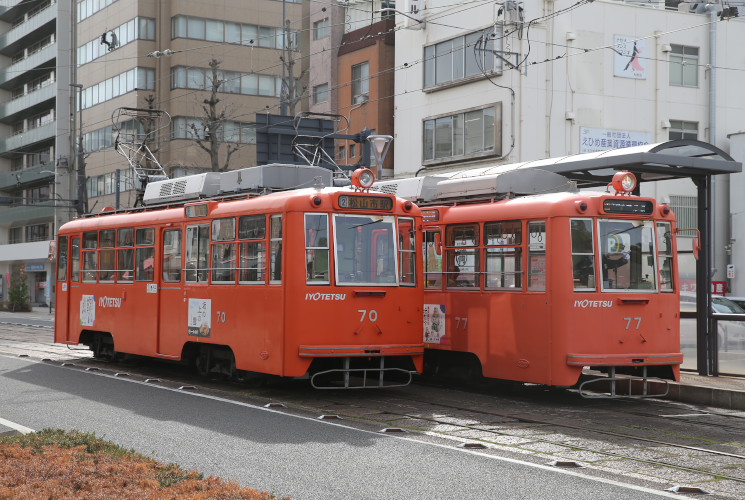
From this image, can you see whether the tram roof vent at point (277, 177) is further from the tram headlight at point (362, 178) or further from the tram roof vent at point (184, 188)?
the tram headlight at point (362, 178)

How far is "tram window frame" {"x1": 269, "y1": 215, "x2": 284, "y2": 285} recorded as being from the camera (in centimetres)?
1357

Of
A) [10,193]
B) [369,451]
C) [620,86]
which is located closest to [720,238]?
[620,86]

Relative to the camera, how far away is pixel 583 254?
13.2 metres

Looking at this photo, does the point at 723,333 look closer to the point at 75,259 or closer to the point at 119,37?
the point at 75,259

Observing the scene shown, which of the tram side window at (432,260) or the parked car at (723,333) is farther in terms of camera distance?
the tram side window at (432,260)

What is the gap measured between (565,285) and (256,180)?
16.5 ft

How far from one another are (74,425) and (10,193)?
6840 centimetres

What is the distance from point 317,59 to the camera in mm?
47875

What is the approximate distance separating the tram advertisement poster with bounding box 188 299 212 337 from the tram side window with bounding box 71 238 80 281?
5259mm

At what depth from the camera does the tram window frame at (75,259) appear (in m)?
20.1

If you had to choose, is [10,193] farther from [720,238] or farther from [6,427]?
[6,427]

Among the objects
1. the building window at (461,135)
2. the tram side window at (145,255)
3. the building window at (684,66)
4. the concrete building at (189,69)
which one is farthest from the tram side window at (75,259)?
the concrete building at (189,69)

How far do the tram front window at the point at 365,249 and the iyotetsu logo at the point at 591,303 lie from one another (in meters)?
2.55

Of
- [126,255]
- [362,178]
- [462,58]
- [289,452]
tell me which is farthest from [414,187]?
[462,58]
